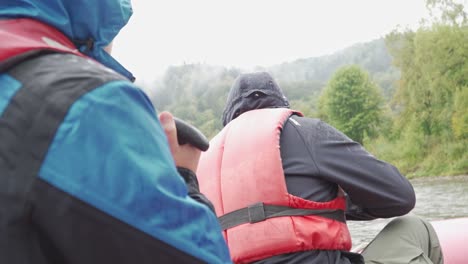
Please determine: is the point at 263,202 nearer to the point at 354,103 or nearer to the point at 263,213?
the point at 263,213

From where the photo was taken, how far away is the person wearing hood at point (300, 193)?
212 cm

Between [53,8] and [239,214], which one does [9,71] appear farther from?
[239,214]

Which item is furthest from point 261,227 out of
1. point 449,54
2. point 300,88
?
point 300,88

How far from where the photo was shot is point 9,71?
0.83m

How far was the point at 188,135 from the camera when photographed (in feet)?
3.54

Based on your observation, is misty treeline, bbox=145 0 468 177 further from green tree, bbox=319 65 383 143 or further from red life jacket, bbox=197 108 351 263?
red life jacket, bbox=197 108 351 263

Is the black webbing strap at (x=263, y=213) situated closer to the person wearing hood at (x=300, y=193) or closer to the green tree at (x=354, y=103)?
the person wearing hood at (x=300, y=193)

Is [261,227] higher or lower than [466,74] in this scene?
higher

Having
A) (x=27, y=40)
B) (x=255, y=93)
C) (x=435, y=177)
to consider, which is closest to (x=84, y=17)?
(x=27, y=40)

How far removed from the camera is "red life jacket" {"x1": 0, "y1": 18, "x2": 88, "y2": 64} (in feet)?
2.75

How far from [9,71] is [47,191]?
20 centimetres

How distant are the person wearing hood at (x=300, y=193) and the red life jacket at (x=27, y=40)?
133cm

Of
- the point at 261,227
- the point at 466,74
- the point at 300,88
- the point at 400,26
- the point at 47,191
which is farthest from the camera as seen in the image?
the point at 300,88

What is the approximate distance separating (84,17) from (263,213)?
4.39 feet
